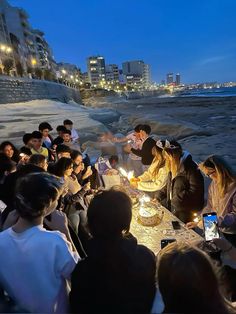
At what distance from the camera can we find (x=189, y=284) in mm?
1142

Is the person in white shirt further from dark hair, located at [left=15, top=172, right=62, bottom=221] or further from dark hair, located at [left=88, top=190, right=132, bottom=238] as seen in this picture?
dark hair, located at [left=88, top=190, right=132, bottom=238]

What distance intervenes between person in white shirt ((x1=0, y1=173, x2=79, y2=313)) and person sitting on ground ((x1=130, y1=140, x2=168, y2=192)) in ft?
9.47

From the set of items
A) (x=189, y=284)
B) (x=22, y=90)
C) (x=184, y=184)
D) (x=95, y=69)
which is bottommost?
(x=184, y=184)

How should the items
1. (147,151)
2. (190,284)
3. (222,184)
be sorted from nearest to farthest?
1. (190,284)
2. (222,184)
3. (147,151)

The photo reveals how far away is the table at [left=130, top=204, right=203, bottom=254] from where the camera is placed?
273 centimetres

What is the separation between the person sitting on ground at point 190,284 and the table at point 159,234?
4.79ft

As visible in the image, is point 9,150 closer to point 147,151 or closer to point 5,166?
point 5,166

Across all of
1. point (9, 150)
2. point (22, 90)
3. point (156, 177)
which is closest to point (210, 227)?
point (156, 177)

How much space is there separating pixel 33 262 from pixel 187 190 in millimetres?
3003

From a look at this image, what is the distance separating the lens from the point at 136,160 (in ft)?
23.3

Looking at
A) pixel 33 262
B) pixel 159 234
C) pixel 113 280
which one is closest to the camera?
pixel 113 280

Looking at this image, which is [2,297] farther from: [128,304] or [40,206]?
[128,304]

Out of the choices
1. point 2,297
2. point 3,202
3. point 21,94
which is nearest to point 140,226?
point 3,202

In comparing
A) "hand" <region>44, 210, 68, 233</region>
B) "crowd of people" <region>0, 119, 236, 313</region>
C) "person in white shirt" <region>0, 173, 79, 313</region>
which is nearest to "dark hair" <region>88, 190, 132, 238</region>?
"crowd of people" <region>0, 119, 236, 313</region>
